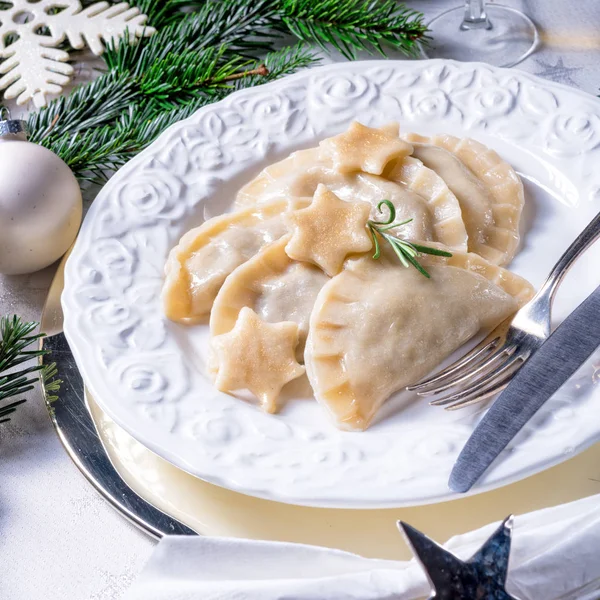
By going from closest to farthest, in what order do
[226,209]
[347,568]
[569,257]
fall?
[347,568], [569,257], [226,209]

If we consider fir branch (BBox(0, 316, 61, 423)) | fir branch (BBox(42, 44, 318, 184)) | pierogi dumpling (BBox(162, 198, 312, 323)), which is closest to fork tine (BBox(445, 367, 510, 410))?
pierogi dumpling (BBox(162, 198, 312, 323))

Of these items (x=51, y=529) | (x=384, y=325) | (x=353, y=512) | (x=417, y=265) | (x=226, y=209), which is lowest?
(x=51, y=529)

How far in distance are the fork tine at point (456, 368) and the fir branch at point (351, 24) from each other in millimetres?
1598

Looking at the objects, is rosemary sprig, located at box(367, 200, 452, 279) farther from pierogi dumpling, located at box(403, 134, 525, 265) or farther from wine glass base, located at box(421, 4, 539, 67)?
wine glass base, located at box(421, 4, 539, 67)

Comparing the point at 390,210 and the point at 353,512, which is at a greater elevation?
the point at 390,210

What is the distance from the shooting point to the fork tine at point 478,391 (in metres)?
2.13

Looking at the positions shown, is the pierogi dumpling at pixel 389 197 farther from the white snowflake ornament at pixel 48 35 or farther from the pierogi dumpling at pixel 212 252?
the white snowflake ornament at pixel 48 35

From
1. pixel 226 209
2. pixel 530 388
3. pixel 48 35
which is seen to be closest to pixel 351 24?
pixel 226 209

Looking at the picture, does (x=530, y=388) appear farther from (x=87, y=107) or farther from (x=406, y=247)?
(x=87, y=107)

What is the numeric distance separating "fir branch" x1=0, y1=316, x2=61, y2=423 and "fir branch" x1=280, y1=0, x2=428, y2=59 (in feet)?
5.70

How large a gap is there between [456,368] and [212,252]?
815 millimetres

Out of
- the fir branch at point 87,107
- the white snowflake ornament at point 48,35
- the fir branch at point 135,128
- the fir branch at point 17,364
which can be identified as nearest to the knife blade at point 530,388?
the fir branch at point 17,364

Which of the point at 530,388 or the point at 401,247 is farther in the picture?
the point at 401,247

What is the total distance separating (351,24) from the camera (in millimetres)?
3445
